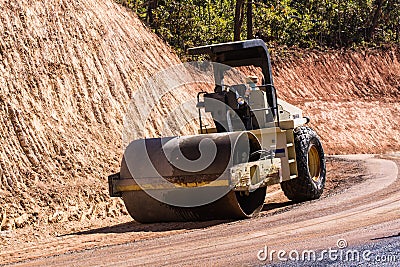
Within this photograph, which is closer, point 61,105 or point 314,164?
point 314,164

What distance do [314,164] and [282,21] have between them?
26.9 metres

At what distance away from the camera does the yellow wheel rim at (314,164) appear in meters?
15.2

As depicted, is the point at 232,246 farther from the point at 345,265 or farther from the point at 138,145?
the point at 138,145

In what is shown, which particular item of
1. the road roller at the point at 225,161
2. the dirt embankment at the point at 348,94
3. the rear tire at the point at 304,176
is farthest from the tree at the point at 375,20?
the road roller at the point at 225,161

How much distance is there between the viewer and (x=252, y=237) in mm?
10312

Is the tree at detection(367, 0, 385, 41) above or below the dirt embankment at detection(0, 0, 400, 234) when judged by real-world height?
above

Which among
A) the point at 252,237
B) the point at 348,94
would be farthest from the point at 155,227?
the point at 348,94

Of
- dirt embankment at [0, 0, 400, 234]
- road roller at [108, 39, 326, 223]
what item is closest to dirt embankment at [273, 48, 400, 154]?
dirt embankment at [0, 0, 400, 234]

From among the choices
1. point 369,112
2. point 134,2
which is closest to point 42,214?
point 134,2

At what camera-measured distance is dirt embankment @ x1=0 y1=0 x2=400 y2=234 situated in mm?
15625

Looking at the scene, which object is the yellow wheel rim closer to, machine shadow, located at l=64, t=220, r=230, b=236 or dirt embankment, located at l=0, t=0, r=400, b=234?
machine shadow, located at l=64, t=220, r=230, b=236

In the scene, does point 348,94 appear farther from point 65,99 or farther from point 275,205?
point 275,205

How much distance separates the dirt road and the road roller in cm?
49

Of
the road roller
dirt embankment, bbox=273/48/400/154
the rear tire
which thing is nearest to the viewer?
the road roller
